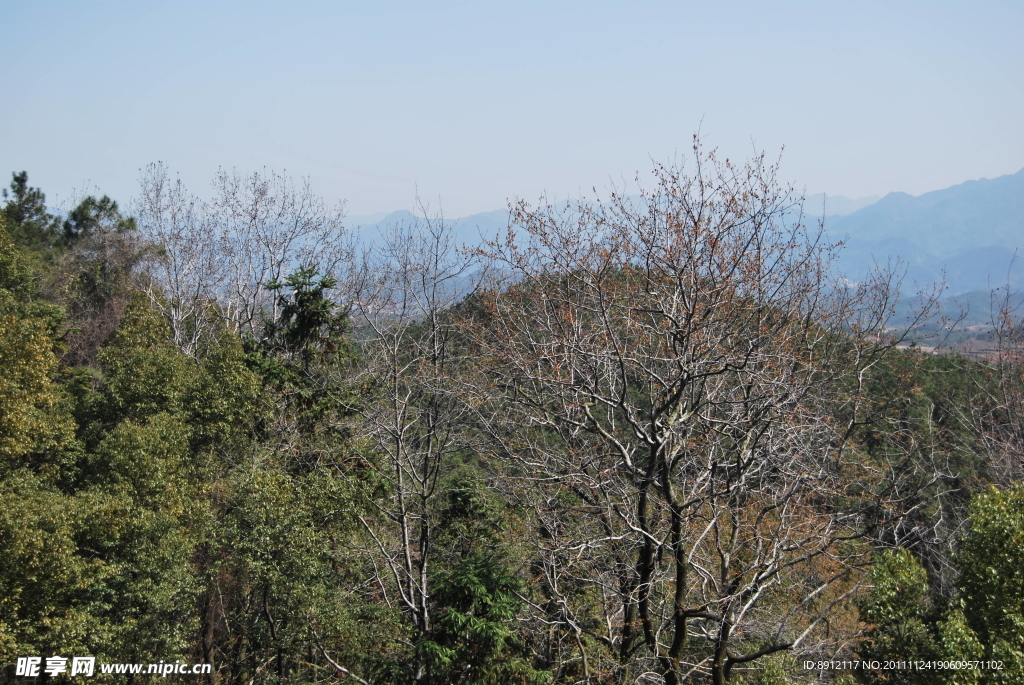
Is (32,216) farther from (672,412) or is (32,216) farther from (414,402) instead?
(672,412)

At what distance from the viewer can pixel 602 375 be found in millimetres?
7176

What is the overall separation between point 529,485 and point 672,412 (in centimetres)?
223

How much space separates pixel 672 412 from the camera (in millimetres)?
6668

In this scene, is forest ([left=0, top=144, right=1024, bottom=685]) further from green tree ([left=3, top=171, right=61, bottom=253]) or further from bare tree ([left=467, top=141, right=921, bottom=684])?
green tree ([left=3, top=171, right=61, bottom=253])

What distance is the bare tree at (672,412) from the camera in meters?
6.00

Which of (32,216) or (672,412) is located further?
(32,216)

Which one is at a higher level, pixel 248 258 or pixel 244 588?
pixel 248 258

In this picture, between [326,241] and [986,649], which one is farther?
[326,241]

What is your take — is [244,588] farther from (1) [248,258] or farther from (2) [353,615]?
(1) [248,258]

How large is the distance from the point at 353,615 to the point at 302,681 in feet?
3.54

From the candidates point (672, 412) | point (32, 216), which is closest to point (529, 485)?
point (672, 412)

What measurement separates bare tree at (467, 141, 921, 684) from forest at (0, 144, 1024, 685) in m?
0.06

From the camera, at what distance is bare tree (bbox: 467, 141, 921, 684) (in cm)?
600

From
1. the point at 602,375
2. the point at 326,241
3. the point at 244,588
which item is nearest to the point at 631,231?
the point at 602,375
